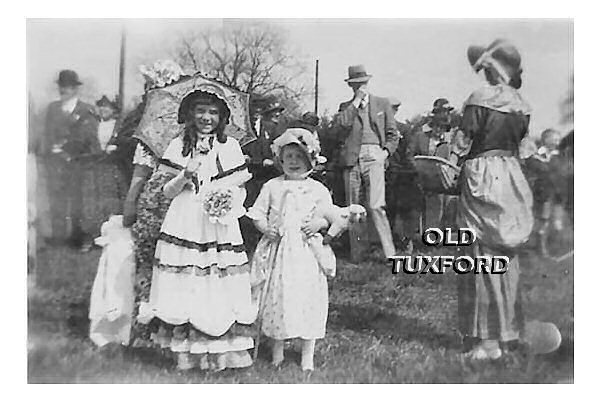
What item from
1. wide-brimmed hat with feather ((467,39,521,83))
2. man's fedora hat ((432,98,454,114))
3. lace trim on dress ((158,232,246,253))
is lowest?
lace trim on dress ((158,232,246,253))

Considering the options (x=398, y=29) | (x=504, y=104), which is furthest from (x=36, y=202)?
(x=504, y=104)

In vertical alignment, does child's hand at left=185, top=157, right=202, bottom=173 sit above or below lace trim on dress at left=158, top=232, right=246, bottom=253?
above

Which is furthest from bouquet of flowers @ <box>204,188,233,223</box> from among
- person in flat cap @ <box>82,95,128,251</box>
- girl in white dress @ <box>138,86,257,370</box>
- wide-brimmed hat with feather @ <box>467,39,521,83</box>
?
wide-brimmed hat with feather @ <box>467,39,521,83</box>

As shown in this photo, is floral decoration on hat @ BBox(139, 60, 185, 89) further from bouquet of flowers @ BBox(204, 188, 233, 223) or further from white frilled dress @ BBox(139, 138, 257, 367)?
bouquet of flowers @ BBox(204, 188, 233, 223)

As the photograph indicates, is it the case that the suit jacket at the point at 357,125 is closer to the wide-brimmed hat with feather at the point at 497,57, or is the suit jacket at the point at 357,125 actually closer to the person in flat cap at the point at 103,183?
the wide-brimmed hat with feather at the point at 497,57

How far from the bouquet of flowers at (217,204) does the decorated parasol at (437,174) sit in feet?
1.80

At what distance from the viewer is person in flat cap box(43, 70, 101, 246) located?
2697 millimetres

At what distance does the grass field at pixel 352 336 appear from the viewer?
2.71m

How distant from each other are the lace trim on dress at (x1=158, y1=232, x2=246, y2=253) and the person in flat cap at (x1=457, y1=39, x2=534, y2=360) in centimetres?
64

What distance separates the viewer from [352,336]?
272cm

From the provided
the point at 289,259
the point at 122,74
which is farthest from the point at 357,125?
the point at 122,74

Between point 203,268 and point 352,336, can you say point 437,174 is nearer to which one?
point 352,336

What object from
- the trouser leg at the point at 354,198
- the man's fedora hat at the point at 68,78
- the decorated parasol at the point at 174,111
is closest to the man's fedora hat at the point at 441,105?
the trouser leg at the point at 354,198
